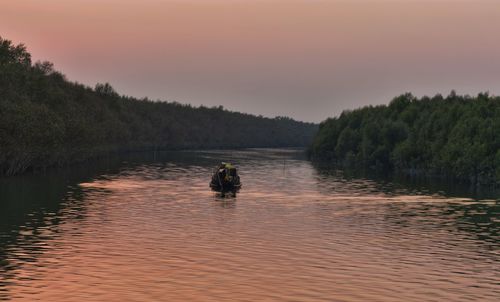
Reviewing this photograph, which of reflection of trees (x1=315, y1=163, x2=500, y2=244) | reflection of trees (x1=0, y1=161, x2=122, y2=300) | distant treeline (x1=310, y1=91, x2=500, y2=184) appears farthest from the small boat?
distant treeline (x1=310, y1=91, x2=500, y2=184)

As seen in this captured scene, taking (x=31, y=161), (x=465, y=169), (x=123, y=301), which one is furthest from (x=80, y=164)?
(x=123, y=301)

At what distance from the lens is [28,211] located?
243ft

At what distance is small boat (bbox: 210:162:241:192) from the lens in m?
103

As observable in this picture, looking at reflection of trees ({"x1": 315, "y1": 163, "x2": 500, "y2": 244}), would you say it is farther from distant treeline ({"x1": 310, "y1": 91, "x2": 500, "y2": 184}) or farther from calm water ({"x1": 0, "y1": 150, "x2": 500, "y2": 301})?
distant treeline ({"x1": 310, "y1": 91, "x2": 500, "y2": 184})

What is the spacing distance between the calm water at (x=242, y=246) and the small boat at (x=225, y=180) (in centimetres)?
306

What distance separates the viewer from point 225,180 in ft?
338

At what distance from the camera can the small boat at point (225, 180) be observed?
103125mm

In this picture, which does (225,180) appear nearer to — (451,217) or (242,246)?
(451,217)

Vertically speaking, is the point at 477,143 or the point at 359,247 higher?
the point at 477,143

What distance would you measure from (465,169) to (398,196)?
3733 cm

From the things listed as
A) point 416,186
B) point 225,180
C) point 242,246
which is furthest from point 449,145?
point 242,246

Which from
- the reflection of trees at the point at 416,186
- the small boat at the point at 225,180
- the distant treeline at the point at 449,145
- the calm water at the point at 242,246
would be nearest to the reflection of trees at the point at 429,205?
the reflection of trees at the point at 416,186

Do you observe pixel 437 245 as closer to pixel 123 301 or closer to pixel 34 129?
pixel 123 301

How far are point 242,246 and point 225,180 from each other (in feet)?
158
